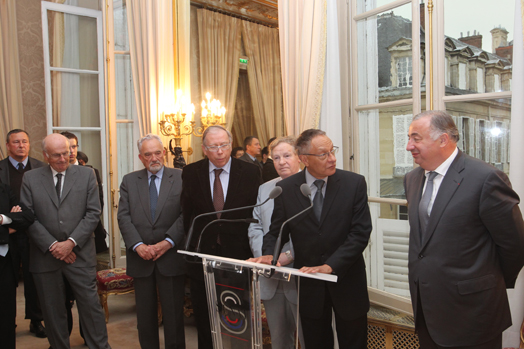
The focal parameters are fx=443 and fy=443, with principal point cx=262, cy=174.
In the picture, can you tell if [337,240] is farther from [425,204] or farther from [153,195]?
[153,195]

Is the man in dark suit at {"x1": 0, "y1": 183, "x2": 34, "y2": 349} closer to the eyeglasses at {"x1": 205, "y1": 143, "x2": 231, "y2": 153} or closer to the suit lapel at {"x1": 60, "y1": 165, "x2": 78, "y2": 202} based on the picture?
the suit lapel at {"x1": 60, "y1": 165, "x2": 78, "y2": 202}

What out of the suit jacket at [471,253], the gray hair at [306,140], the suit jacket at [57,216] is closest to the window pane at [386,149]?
the gray hair at [306,140]

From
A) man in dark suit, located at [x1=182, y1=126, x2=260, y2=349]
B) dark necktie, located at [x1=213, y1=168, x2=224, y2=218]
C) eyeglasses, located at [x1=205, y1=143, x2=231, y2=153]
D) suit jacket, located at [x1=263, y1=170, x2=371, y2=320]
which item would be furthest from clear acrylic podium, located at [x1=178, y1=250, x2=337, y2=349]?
eyeglasses, located at [x1=205, y1=143, x2=231, y2=153]

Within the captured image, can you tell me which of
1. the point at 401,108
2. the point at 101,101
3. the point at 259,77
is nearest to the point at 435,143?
the point at 401,108

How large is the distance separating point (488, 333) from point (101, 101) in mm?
4914

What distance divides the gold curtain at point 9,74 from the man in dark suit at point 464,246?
558cm

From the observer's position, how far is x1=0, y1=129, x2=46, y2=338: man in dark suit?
3.86m

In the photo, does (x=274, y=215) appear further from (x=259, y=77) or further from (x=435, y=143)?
(x=259, y=77)

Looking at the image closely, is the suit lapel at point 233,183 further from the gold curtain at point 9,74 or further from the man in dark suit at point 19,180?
the gold curtain at point 9,74

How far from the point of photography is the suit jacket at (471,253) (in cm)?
177

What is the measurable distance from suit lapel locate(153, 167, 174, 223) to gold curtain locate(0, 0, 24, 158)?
3.74 m

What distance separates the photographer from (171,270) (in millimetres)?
2947

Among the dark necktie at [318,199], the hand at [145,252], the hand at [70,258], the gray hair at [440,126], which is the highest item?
the gray hair at [440,126]

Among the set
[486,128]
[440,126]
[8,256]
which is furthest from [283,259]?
[8,256]
